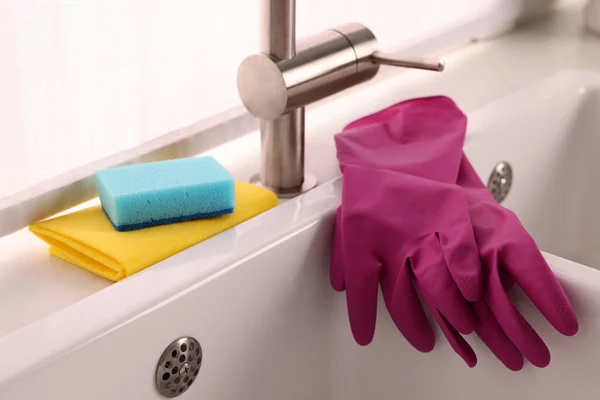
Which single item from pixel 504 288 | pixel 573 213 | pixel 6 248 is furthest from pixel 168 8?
pixel 573 213

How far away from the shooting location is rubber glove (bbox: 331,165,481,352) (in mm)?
718

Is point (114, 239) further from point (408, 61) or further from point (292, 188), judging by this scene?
point (408, 61)

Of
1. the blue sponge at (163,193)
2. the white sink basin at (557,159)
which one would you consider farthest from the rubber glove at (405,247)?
the white sink basin at (557,159)

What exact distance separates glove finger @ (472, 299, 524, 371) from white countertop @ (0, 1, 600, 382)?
0.81 feet

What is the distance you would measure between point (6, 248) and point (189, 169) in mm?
170

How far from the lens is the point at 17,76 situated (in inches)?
27.6

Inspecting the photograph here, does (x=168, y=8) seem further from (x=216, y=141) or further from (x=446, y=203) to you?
(x=446, y=203)

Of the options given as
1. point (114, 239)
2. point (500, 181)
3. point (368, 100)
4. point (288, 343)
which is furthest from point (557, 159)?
point (114, 239)

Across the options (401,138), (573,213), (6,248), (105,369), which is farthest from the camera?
(573,213)

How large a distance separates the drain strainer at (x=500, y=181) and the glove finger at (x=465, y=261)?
314mm

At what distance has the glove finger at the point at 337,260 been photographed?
76 centimetres

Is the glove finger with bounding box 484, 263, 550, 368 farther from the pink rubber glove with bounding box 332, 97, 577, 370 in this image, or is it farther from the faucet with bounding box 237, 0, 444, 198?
the faucet with bounding box 237, 0, 444, 198

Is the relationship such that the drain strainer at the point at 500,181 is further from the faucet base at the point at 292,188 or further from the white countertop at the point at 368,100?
the faucet base at the point at 292,188

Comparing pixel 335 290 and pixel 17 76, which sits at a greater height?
pixel 17 76
